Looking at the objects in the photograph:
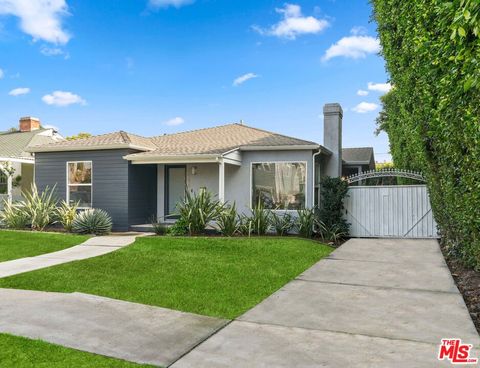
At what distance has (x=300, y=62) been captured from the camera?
668 inches

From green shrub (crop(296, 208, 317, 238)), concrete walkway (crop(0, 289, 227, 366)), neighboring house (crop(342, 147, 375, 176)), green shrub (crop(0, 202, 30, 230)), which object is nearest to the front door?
green shrub (crop(0, 202, 30, 230))

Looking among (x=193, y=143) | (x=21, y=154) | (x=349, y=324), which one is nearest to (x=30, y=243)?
(x=193, y=143)

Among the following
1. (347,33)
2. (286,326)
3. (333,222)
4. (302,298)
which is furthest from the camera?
(347,33)

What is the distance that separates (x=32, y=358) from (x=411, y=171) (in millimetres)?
11725

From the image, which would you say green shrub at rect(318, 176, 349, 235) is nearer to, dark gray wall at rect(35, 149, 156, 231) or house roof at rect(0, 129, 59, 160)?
dark gray wall at rect(35, 149, 156, 231)

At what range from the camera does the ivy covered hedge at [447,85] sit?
2.99 meters

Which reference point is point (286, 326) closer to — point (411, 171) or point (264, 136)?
point (411, 171)

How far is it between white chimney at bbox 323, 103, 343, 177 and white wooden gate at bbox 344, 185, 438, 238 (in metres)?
2.02

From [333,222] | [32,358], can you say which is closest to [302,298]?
[32,358]

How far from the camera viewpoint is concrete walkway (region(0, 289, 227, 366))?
376 cm

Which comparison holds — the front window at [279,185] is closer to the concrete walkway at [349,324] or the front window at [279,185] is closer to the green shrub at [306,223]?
the green shrub at [306,223]

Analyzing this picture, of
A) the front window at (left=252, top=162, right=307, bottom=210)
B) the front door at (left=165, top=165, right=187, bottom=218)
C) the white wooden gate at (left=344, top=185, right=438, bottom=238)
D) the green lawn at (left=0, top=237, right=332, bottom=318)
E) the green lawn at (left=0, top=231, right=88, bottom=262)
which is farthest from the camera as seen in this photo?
the front door at (left=165, top=165, right=187, bottom=218)

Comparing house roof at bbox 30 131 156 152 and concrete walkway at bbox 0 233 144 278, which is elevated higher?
house roof at bbox 30 131 156 152

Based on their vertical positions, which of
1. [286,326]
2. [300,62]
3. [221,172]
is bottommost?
[286,326]
